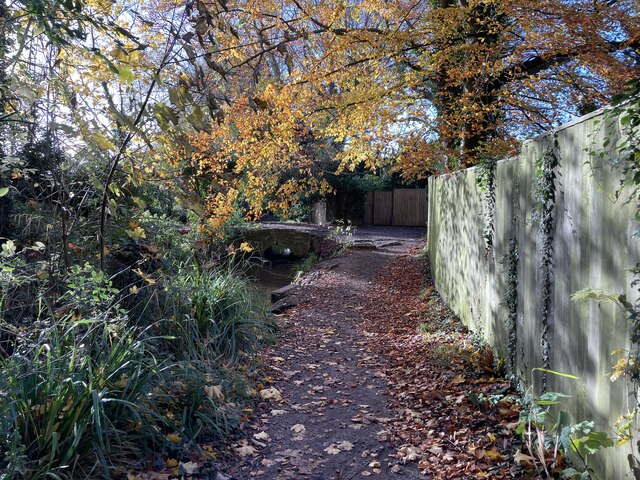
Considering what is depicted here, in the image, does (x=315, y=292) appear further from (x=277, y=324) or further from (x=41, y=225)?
(x=41, y=225)

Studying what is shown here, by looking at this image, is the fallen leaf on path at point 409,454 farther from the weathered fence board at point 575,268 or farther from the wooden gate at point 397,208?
the wooden gate at point 397,208

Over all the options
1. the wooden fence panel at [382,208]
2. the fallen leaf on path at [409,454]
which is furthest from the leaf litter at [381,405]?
the wooden fence panel at [382,208]

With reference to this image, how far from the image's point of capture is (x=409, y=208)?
112 feet

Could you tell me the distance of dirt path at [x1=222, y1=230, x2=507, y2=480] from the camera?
4227mm

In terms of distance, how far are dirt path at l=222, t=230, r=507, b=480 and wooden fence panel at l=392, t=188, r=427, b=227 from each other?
2311 centimetres

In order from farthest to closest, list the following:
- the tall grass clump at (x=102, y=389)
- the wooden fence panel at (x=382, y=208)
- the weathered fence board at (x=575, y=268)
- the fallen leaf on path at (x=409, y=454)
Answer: the wooden fence panel at (x=382, y=208)
the fallen leaf on path at (x=409, y=454)
the tall grass clump at (x=102, y=389)
the weathered fence board at (x=575, y=268)

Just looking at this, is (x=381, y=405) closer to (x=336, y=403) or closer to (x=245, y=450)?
(x=336, y=403)

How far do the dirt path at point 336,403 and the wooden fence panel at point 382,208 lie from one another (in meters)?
23.3

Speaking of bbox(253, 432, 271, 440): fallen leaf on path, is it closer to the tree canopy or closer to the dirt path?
the dirt path

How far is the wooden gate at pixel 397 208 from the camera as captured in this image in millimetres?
33844

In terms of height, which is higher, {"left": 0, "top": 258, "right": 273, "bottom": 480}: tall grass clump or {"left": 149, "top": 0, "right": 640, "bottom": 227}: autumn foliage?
{"left": 149, "top": 0, "right": 640, "bottom": 227}: autumn foliage

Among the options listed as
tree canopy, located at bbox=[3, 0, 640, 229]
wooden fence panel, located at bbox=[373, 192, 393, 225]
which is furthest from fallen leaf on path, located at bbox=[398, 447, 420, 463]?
wooden fence panel, located at bbox=[373, 192, 393, 225]

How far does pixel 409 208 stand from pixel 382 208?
1665 mm

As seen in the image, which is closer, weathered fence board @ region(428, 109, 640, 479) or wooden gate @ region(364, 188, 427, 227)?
weathered fence board @ region(428, 109, 640, 479)
